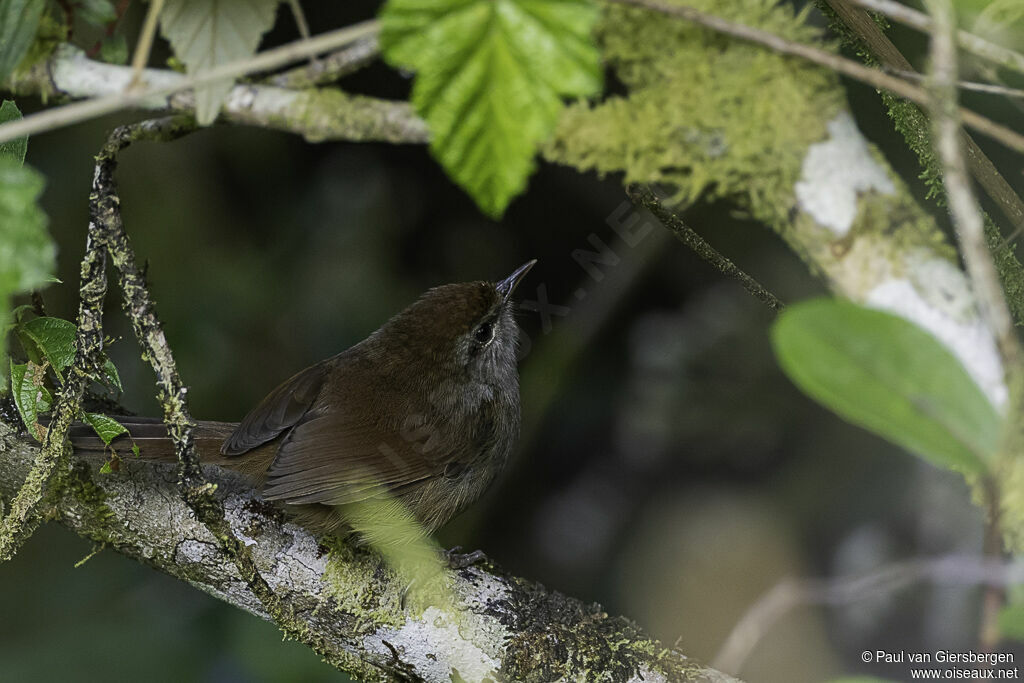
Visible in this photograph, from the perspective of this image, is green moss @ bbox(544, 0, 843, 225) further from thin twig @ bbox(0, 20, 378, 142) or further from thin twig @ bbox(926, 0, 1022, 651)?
thin twig @ bbox(0, 20, 378, 142)

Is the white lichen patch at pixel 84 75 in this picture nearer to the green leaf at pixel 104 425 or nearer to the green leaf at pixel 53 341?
the green leaf at pixel 53 341

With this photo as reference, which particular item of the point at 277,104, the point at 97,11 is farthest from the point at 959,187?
the point at 97,11

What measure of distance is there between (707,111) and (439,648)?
5.28 feet

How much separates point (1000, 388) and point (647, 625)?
3.60 m

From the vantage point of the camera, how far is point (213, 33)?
155cm

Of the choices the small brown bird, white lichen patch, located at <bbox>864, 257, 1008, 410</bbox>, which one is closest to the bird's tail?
the small brown bird

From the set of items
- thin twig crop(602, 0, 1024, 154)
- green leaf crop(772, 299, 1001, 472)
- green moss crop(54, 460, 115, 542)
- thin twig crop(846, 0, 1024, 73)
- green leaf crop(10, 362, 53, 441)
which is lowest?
green moss crop(54, 460, 115, 542)

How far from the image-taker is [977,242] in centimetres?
102

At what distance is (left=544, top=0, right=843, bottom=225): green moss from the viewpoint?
147cm

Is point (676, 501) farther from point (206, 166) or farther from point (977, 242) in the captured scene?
point (977, 242)

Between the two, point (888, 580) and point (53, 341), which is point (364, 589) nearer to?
point (53, 341)

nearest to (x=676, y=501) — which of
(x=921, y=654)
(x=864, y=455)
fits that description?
(x=864, y=455)

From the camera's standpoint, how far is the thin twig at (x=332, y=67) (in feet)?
5.43

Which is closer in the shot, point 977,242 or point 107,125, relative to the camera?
point 977,242
